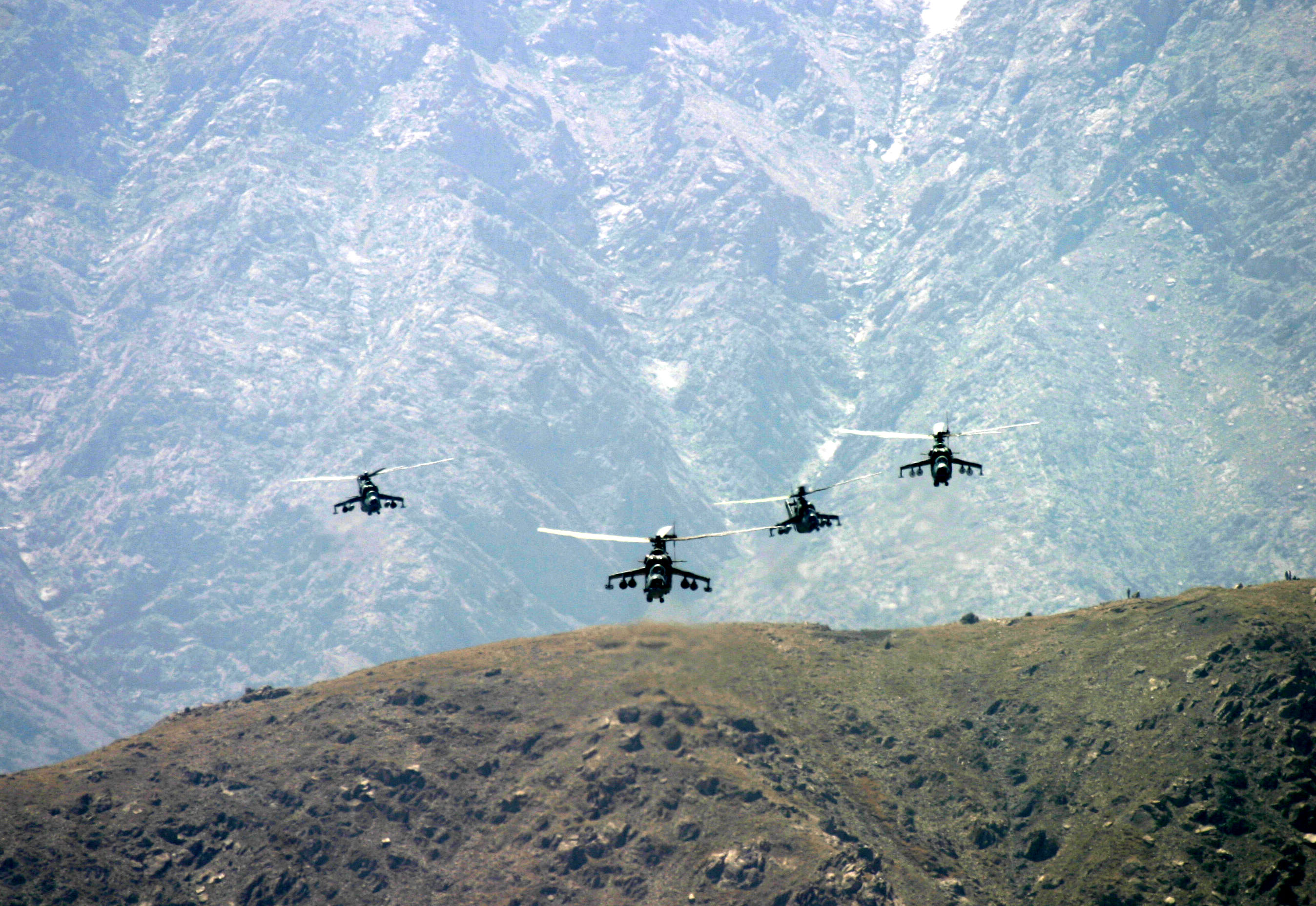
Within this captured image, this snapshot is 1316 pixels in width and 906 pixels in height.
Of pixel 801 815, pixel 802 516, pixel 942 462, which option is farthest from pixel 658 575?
pixel 801 815

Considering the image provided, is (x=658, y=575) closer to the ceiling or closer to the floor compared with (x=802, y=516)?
closer to the floor

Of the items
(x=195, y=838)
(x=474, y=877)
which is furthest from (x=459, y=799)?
(x=195, y=838)

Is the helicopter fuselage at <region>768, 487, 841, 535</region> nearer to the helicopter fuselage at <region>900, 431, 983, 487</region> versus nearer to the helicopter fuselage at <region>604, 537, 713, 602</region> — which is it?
the helicopter fuselage at <region>900, 431, 983, 487</region>

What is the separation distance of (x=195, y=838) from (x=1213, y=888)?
134331 mm

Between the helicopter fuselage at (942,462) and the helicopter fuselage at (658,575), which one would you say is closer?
the helicopter fuselage at (658,575)

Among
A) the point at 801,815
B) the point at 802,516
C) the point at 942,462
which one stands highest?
the point at 802,516

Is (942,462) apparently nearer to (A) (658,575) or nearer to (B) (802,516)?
(B) (802,516)

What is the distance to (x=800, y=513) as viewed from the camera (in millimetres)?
116438

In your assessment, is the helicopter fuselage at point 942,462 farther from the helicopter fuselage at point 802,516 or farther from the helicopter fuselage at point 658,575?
the helicopter fuselage at point 658,575

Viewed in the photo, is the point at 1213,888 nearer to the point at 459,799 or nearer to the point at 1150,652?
the point at 1150,652

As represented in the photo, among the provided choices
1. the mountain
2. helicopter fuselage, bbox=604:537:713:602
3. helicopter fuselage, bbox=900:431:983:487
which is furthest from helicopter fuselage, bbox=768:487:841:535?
the mountain

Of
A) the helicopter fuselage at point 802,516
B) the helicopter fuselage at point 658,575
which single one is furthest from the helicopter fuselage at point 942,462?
the helicopter fuselage at point 658,575

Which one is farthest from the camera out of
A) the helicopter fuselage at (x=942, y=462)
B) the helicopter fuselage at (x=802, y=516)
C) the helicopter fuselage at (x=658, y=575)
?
the helicopter fuselage at (x=802, y=516)

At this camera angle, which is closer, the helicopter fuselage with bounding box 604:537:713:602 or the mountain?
the helicopter fuselage with bounding box 604:537:713:602
